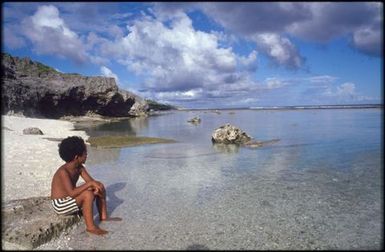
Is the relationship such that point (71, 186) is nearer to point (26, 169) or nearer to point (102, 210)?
point (102, 210)

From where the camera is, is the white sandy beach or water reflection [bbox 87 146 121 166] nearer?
the white sandy beach

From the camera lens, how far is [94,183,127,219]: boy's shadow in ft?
33.7

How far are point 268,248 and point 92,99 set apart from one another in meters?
68.9

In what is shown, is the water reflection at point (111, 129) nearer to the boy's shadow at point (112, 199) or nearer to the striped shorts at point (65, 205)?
the boy's shadow at point (112, 199)

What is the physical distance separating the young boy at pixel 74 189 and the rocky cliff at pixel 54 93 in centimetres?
4929

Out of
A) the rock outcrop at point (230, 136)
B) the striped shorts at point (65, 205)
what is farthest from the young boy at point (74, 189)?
the rock outcrop at point (230, 136)

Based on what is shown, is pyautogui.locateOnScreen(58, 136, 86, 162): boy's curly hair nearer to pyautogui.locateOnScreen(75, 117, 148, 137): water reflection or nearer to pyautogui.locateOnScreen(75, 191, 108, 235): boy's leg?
pyautogui.locateOnScreen(75, 191, 108, 235): boy's leg

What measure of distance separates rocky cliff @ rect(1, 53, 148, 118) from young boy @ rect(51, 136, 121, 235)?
49288 mm

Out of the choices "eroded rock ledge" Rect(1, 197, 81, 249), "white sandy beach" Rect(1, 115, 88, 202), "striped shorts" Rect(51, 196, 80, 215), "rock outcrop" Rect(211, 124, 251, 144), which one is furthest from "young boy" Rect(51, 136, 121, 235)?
"rock outcrop" Rect(211, 124, 251, 144)

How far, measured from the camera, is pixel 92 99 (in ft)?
238

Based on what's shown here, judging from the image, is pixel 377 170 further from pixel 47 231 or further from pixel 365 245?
pixel 47 231

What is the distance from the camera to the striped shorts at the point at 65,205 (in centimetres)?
840

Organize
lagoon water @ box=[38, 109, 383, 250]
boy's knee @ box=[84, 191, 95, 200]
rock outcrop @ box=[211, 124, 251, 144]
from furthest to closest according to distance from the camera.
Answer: rock outcrop @ box=[211, 124, 251, 144] < boy's knee @ box=[84, 191, 95, 200] < lagoon water @ box=[38, 109, 383, 250]

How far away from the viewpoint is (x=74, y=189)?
327 inches
